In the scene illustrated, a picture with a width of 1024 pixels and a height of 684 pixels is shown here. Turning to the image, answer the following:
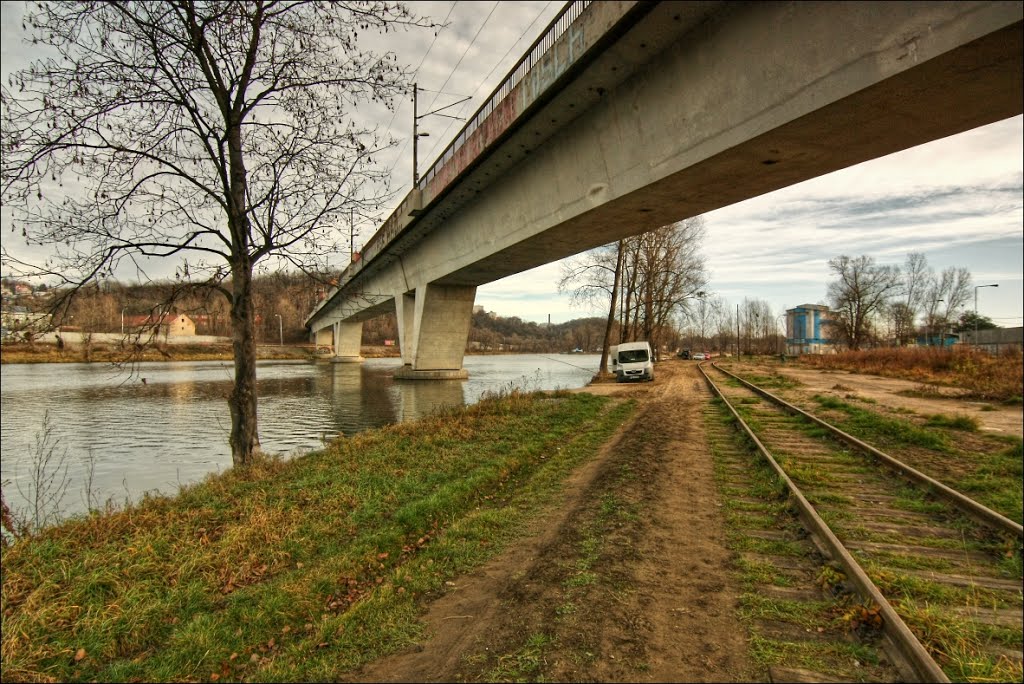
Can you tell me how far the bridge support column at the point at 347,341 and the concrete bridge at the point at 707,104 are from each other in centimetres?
5555

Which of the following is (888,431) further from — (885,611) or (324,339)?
(324,339)

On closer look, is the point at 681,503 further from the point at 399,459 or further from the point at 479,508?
the point at 399,459

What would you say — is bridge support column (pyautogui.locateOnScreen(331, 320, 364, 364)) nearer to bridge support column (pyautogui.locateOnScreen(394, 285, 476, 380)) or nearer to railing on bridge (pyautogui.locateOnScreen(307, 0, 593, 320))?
bridge support column (pyautogui.locateOnScreen(394, 285, 476, 380))

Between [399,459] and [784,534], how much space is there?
6.38 metres

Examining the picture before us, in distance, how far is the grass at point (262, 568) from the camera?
12.1 feet

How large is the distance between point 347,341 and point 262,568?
65899 mm

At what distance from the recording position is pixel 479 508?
6.70 metres

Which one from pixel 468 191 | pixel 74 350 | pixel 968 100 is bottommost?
pixel 74 350

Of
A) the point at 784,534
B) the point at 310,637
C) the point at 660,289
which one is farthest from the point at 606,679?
the point at 660,289

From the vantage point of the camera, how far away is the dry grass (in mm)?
1871

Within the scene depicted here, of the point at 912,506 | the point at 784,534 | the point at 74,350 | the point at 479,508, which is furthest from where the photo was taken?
the point at 74,350

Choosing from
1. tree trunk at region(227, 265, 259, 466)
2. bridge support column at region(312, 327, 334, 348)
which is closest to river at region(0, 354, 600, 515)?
tree trunk at region(227, 265, 259, 466)

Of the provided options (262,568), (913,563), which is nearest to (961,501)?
(913,563)

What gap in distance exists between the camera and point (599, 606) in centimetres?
389
